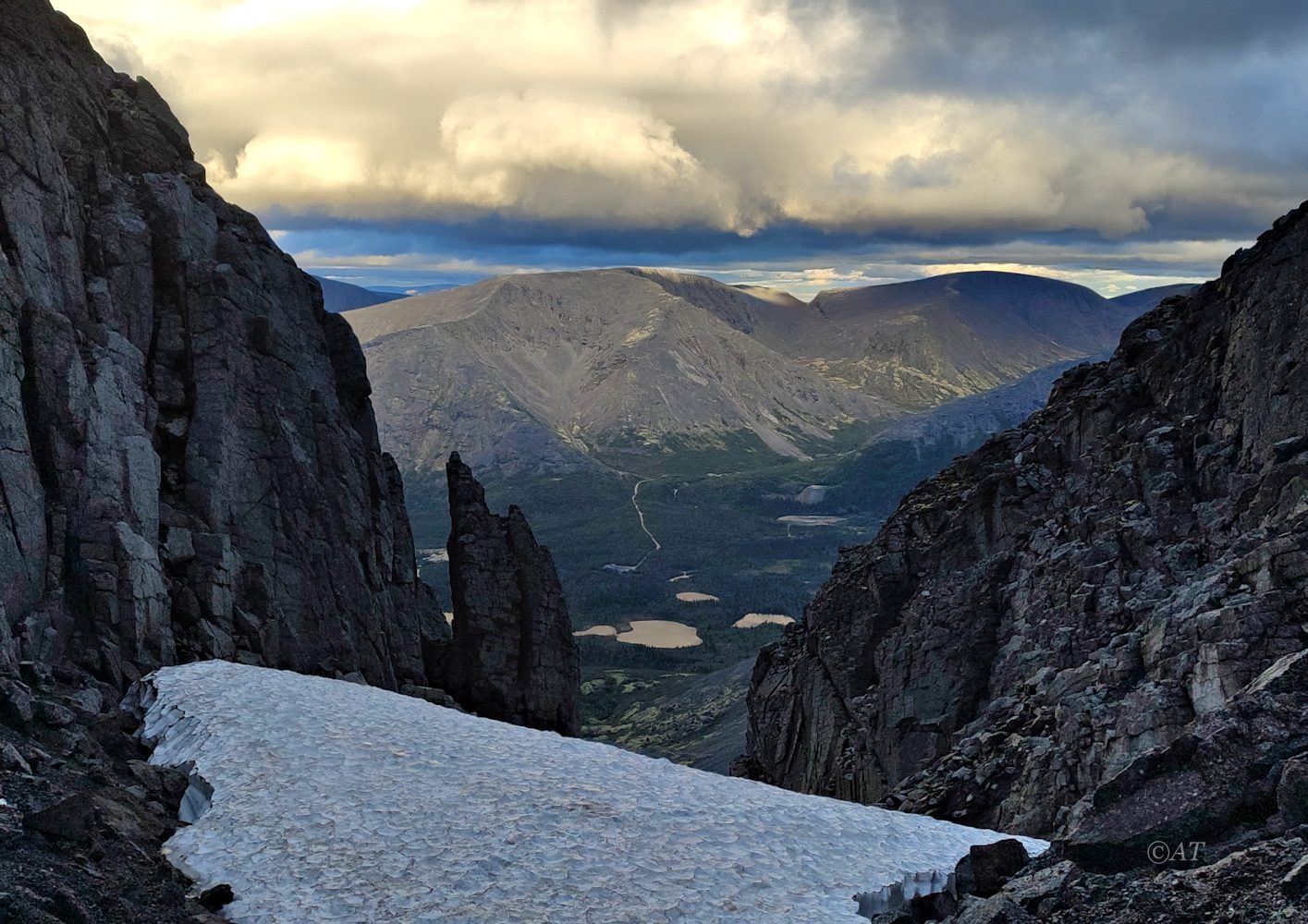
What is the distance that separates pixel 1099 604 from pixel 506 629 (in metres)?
40.4

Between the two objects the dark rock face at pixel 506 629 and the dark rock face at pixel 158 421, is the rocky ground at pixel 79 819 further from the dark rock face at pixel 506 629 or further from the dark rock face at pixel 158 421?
the dark rock face at pixel 506 629

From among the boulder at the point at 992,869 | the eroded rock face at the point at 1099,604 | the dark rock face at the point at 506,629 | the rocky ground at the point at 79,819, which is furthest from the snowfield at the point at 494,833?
the dark rock face at the point at 506,629

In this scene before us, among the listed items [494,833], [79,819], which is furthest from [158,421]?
[494,833]

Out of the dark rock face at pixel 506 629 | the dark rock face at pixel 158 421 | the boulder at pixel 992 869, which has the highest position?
the dark rock face at pixel 158 421

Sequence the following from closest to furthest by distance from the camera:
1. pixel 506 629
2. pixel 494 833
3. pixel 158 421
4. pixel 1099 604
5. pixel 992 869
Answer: pixel 992 869
pixel 494 833
pixel 1099 604
pixel 158 421
pixel 506 629

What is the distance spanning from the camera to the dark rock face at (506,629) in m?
73.7

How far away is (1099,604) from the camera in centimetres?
4816

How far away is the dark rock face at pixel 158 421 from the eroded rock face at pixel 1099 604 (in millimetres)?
27310

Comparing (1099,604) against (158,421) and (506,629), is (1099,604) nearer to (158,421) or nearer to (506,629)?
(506,629)

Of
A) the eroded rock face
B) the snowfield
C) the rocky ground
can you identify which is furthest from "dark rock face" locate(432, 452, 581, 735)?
the rocky ground

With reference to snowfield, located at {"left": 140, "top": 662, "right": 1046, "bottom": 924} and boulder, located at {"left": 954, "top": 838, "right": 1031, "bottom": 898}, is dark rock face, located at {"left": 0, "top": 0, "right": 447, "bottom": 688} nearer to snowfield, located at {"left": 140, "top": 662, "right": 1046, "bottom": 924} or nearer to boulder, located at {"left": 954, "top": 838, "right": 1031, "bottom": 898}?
snowfield, located at {"left": 140, "top": 662, "right": 1046, "bottom": 924}

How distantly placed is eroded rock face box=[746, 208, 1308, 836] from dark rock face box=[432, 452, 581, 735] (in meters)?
15.3

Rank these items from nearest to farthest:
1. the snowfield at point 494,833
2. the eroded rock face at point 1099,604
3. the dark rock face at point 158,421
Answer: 1. the snowfield at point 494,833
2. the eroded rock face at point 1099,604
3. the dark rock face at point 158,421

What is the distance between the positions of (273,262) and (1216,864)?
56784 millimetres
